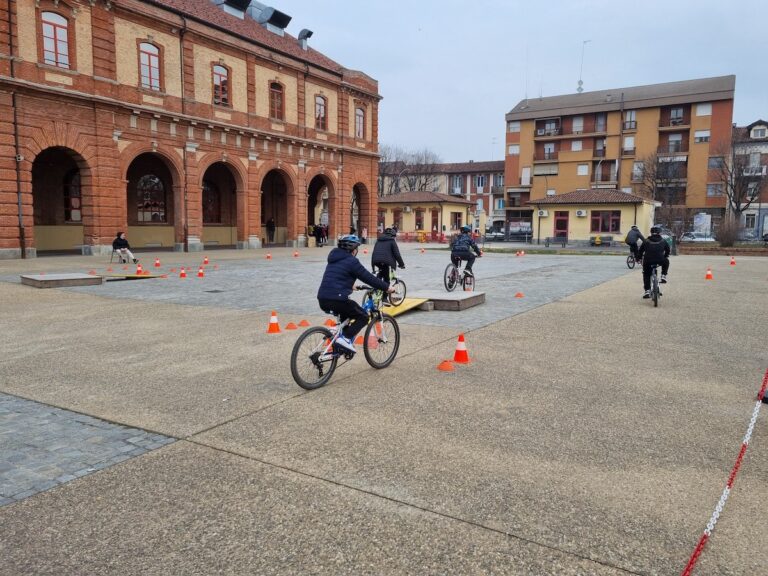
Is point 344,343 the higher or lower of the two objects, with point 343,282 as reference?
lower

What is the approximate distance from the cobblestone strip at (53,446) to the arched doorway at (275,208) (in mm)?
35233

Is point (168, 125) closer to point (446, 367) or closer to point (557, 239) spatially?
point (446, 367)

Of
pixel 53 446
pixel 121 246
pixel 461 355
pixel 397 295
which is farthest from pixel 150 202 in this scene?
pixel 53 446

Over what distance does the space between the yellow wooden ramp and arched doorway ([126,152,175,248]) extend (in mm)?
23950

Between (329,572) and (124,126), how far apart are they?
29.0 m

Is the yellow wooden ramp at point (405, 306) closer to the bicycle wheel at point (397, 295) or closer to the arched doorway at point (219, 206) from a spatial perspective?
the bicycle wheel at point (397, 295)

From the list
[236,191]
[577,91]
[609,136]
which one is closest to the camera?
[236,191]

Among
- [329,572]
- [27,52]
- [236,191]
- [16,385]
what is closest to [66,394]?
[16,385]

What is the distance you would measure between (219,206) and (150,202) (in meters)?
5.17

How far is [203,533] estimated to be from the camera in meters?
3.15

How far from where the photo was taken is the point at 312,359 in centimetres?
592

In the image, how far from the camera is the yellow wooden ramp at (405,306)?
406 inches

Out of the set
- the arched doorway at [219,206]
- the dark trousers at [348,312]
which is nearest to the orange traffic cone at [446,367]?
the dark trousers at [348,312]

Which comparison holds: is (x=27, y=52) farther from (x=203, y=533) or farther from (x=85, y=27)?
(x=203, y=533)
